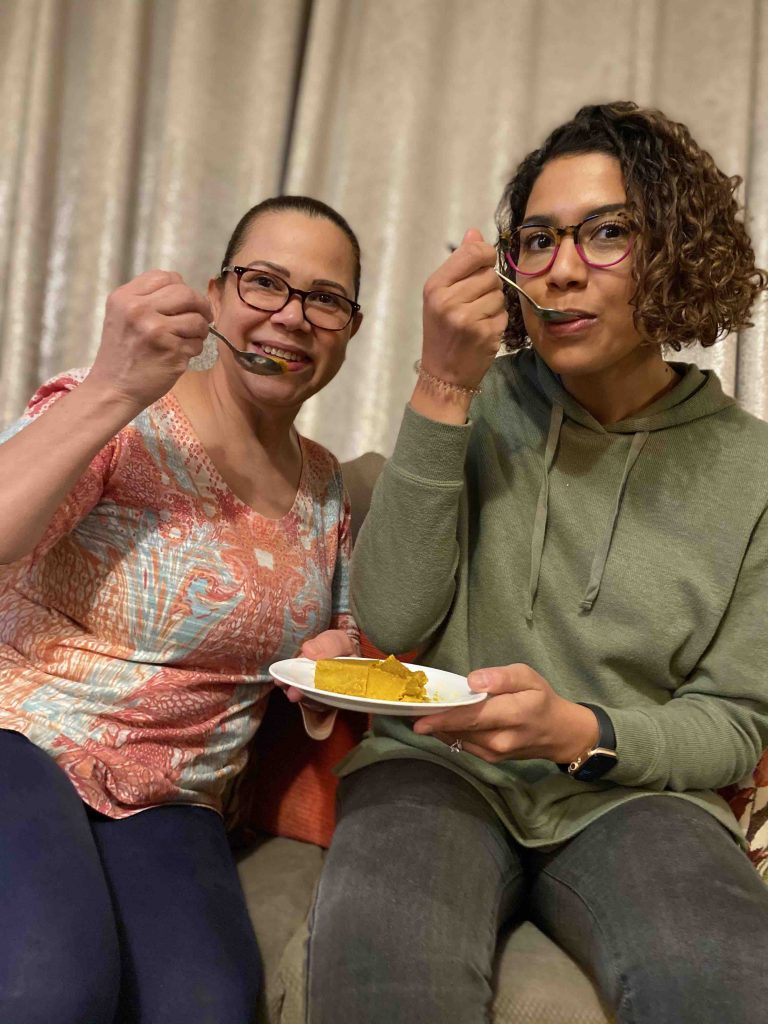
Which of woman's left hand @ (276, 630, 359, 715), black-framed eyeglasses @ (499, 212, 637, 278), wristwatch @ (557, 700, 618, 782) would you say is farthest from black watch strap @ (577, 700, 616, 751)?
black-framed eyeglasses @ (499, 212, 637, 278)

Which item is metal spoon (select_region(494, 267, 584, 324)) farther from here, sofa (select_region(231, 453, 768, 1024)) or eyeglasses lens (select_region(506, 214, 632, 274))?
sofa (select_region(231, 453, 768, 1024))

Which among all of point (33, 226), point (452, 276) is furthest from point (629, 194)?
point (33, 226)

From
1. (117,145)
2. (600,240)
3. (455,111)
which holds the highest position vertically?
(455,111)

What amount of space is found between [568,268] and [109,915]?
0.95m

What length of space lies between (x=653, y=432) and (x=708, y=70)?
1132mm

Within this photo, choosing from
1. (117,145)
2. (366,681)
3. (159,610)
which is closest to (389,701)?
(366,681)

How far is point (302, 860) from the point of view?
1.29 m

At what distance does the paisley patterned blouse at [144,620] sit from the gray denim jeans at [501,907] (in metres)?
0.24

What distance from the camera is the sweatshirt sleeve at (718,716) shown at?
1028 millimetres

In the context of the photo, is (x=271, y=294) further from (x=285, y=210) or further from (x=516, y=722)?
(x=516, y=722)

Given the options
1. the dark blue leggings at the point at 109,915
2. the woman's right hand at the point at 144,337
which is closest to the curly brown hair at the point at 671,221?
the woman's right hand at the point at 144,337

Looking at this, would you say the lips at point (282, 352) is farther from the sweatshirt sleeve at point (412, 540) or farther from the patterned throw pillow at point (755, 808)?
the patterned throw pillow at point (755, 808)

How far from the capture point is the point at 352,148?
2.01 metres

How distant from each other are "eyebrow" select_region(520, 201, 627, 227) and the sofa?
2.03ft
